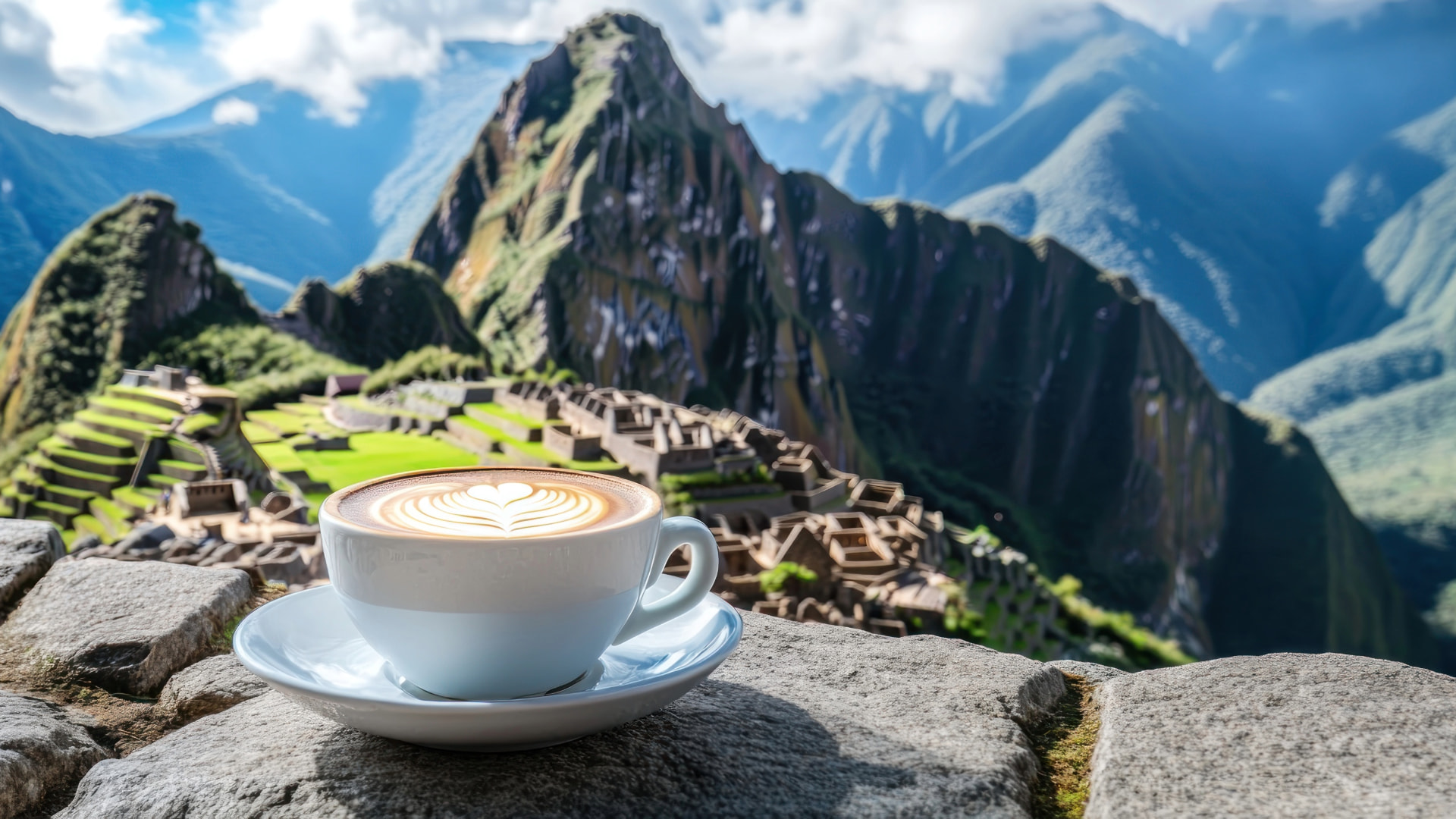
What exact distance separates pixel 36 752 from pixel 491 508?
79cm

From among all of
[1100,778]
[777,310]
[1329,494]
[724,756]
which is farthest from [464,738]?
[1329,494]

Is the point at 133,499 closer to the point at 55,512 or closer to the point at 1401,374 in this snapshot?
the point at 55,512

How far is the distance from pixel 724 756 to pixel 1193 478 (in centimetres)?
12628

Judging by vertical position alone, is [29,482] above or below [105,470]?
below

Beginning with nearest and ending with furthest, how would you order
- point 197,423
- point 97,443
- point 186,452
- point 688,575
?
point 688,575 → point 186,452 → point 197,423 → point 97,443

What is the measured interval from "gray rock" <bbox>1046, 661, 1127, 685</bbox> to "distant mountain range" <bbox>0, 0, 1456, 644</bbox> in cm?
8525

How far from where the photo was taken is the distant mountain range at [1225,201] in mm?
103938

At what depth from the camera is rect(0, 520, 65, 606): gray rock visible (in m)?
2.19

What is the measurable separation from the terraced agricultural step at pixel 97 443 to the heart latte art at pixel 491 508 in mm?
27600

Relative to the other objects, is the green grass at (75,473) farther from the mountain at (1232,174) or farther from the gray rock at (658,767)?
the mountain at (1232,174)

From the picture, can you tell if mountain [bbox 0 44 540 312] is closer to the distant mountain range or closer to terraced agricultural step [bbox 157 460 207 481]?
the distant mountain range

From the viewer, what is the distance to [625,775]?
121 cm

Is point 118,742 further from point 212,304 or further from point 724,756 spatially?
point 212,304

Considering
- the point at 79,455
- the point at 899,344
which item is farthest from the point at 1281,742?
the point at 899,344
